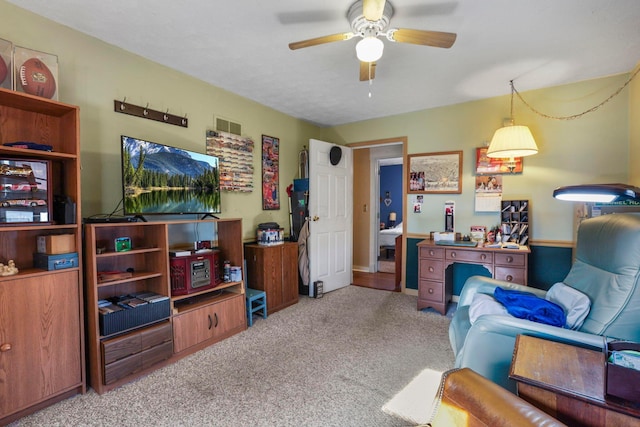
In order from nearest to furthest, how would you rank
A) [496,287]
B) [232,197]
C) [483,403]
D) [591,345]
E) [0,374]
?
1. [483,403]
2. [591,345]
3. [0,374]
4. [496,287]
5. [232,197]

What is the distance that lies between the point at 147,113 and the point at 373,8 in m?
2.07

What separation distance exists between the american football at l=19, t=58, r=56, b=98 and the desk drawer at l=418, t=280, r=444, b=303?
11.9ft

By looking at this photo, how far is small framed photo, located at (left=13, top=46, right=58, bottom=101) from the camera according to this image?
5.82ft

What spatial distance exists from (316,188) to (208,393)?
8.71 feet

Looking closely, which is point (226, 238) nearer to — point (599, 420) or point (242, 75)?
point (242, 75)

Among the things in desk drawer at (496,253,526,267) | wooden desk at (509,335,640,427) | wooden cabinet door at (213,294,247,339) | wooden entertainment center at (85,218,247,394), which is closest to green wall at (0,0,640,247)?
wooden entertainment center at (85,218,247,394)

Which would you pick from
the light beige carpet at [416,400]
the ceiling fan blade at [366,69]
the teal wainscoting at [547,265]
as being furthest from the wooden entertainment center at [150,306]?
the teal wainscoting at [547,265]

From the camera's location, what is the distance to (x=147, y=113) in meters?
2.62

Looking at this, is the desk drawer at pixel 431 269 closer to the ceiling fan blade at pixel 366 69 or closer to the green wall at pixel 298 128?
the green wall at pixel 298 128

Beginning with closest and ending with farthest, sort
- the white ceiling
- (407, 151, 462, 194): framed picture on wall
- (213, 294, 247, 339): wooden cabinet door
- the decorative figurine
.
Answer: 1. the decorative figurine
2. the white ceiling
3. (213, 294, 247, 339): wooden cabinet door
4. (407, 151, 462, 194): framed picture on wall

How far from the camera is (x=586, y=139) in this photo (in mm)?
A: 3125

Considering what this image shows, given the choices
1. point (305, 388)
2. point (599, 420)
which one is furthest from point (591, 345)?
point (305, 388)

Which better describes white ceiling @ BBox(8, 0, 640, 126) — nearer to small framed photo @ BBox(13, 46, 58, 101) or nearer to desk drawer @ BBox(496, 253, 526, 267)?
small framed photo @ BBox(13, 46, 58, 101)

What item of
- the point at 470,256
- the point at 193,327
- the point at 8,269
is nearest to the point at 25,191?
the point at 8,269
